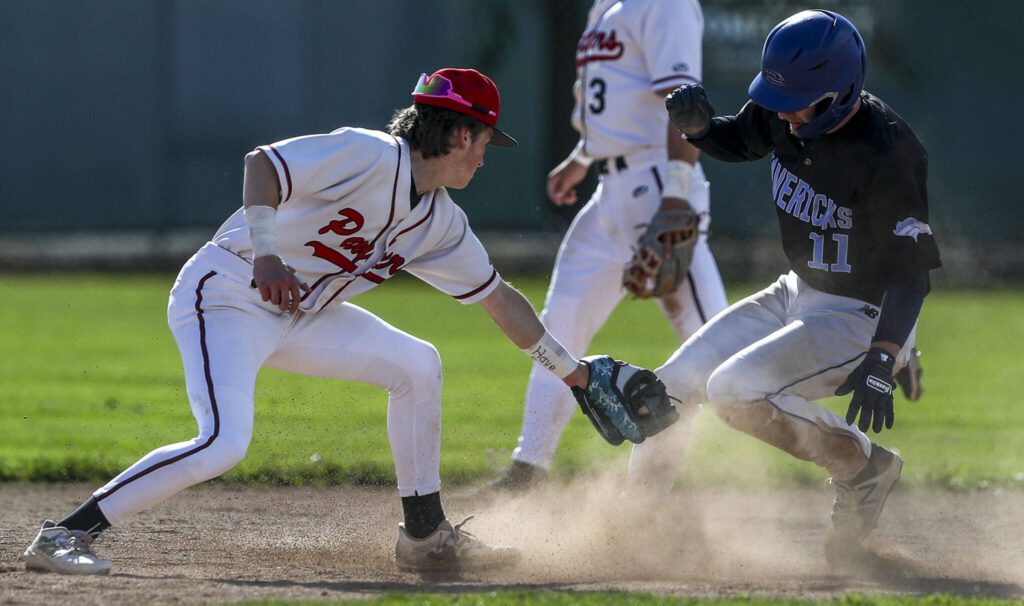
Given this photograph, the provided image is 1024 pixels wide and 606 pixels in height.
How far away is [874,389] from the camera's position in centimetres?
445

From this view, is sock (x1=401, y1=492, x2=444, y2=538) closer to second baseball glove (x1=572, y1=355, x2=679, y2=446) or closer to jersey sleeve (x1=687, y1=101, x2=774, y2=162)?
second baseball glove (x1=572, y1=355, x2=679, y2=446)

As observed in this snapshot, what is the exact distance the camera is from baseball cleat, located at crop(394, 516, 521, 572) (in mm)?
4984

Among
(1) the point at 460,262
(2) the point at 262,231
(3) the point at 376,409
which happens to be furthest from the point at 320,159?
(3) the point at 376,409

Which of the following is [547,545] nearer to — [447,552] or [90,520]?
[447,552]

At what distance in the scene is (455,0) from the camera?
18.0 metres

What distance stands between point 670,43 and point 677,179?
1.92ft

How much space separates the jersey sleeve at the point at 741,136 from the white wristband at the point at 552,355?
0.93 meters

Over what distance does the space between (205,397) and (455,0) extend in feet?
46.6

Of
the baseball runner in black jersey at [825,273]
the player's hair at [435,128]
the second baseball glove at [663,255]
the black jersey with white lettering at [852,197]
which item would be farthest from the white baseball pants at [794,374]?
the player's hair at [435,128]

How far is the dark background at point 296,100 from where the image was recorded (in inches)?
683

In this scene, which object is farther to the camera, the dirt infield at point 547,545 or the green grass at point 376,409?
the green grass at point 376,409

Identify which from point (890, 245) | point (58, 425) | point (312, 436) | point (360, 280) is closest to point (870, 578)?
point (890, 245)

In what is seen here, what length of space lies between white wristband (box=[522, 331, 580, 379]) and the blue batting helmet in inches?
43.4

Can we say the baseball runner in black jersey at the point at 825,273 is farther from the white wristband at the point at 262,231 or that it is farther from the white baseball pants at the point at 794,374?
the white wristband at the point at 262,231
